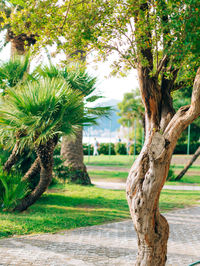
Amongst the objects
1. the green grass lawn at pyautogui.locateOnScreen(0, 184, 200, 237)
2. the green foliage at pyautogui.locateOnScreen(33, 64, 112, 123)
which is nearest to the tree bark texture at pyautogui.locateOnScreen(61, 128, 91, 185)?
the green grass lawn at pyautogui.locateOnScreen(0, 184, 200, 237)

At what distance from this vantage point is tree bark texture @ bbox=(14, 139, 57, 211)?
26.3 feet

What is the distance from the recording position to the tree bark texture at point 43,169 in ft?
26.3

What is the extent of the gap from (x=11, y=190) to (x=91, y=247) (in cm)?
296

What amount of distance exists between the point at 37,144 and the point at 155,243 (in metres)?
4.14

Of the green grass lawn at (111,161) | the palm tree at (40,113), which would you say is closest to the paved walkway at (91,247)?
the palm tree at (40,113)

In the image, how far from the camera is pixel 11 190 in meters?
8.25

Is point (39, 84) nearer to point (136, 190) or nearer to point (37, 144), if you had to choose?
point (37, 144)

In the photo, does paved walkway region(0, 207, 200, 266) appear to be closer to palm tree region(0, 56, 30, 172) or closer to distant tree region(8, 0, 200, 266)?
distant tree region(8, 0, 200, 266)

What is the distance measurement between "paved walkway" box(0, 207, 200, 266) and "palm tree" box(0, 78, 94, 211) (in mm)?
2003

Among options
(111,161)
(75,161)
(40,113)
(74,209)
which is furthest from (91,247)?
(111,161)

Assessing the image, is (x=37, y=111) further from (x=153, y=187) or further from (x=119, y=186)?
(x=119, y=186)

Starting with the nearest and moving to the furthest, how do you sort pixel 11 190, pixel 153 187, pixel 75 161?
pixel 153 187 → pixel 11 190 → pixel 75 161

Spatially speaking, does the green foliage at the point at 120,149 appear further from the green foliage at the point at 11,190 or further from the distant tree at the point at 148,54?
the distant tree at the point at 148,54

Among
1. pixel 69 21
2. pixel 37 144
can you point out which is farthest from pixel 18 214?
pixel 69 21
